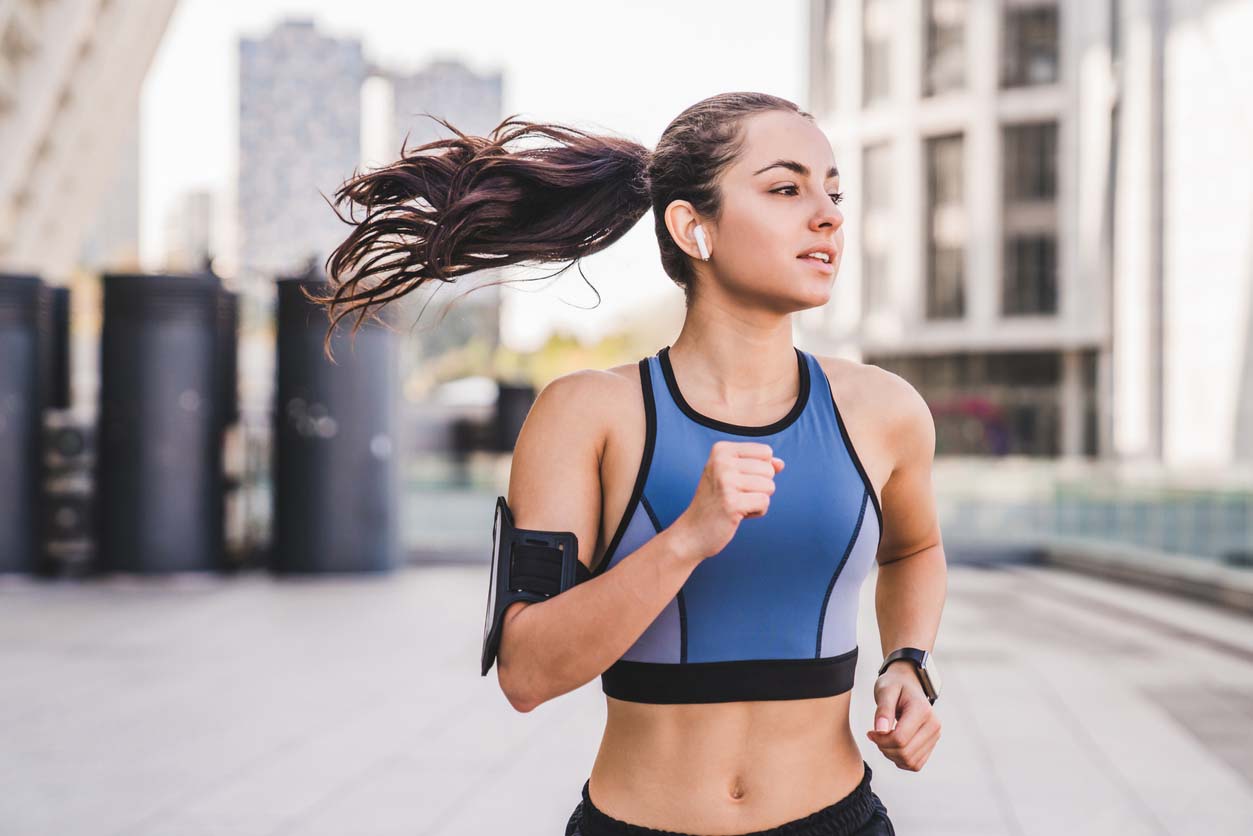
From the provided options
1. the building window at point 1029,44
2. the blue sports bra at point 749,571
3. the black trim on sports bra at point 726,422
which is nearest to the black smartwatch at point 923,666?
the blue sports bra at point 749,571

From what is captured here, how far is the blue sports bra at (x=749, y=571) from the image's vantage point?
72.2 inches

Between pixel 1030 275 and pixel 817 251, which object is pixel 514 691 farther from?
pixel 1030 275

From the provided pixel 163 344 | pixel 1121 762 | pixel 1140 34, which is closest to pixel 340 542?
pixel 163 344

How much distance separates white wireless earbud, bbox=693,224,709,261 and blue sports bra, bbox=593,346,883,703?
0.20 m

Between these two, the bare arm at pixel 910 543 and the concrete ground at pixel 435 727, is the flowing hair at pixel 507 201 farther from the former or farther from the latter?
the concrete ground at pixel 435 727

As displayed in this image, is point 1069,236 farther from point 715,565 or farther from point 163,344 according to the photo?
point 715,565

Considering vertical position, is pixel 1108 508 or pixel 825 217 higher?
pixel 825 217

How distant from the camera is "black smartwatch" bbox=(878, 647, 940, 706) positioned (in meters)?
1.96

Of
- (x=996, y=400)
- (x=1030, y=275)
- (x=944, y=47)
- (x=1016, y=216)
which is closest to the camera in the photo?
(x=1030, y=275)

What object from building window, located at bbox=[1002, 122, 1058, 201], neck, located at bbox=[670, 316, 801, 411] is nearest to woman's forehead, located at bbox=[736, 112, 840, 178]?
neck, located at bbox=[670, 316, 801, 411]

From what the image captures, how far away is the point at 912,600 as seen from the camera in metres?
2.13

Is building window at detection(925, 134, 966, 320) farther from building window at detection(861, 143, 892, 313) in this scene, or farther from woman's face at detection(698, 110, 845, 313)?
woman's face at detection(698, 110, 845, 313)

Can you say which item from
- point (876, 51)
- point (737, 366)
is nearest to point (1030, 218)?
point (876, 51)

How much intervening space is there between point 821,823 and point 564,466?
0.62 meters
